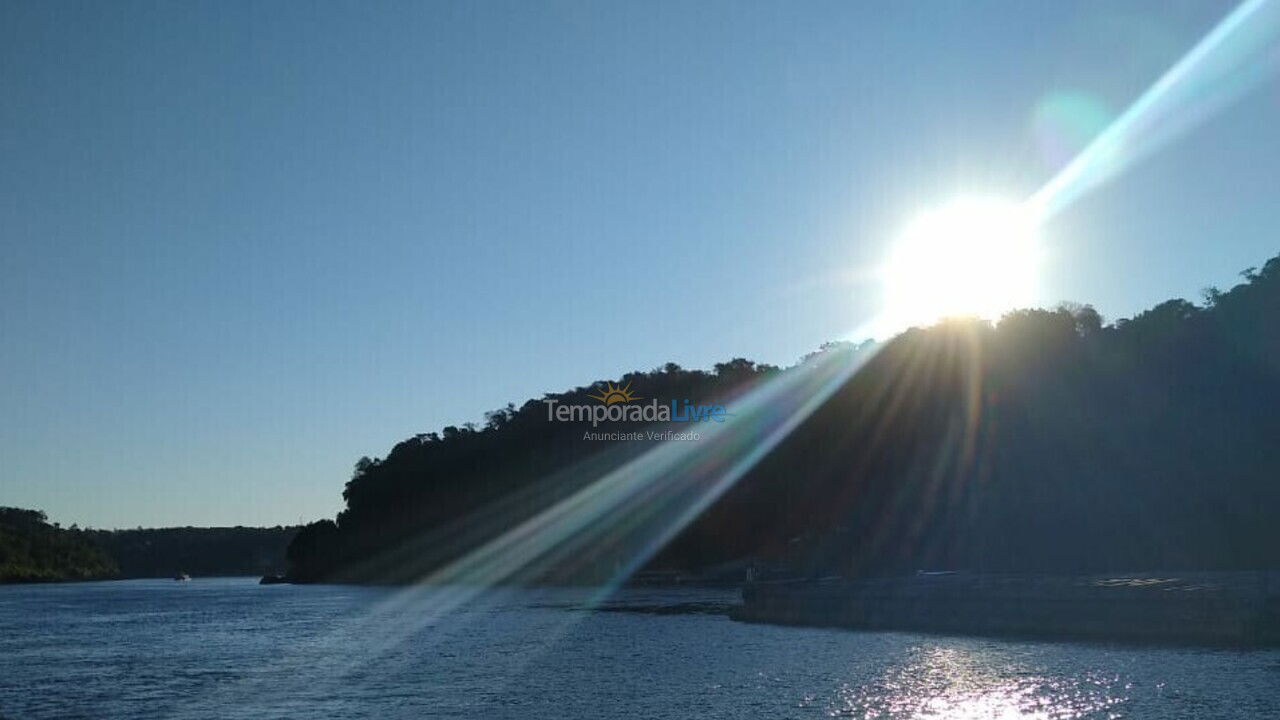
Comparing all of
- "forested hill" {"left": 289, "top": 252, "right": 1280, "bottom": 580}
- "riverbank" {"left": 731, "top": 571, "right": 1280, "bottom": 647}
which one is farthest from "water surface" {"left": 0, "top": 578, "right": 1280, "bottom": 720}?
"forested hill" {"left": 289, "top": 252, "right": 1280, "bottom": 580}

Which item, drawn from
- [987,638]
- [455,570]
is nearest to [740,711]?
[987,638]

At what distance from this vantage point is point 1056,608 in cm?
4278

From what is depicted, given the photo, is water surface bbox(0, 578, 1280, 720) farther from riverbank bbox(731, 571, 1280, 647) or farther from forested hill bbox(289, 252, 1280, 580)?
forested hill bbox(289, 252, 1280, 580)

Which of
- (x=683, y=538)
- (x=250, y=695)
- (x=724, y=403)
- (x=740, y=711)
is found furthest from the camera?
(x=724, y=403)

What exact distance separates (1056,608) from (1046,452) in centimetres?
3856

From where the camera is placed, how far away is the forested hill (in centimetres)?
7088

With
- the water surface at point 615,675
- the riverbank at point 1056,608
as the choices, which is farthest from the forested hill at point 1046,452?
the water surface at point 615,675

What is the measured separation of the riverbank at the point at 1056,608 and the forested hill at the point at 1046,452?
21.1 metres

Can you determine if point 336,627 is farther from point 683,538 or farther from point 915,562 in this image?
point 683,538

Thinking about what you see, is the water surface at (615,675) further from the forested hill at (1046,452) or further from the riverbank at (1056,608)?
the forested hill at (1046,452)

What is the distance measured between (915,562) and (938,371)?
15.6 m

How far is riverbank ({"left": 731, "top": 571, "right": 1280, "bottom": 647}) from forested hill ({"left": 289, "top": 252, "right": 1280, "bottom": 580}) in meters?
21.1

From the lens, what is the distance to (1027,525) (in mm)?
76062

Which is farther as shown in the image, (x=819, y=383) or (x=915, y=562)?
(x=819, y=383)
